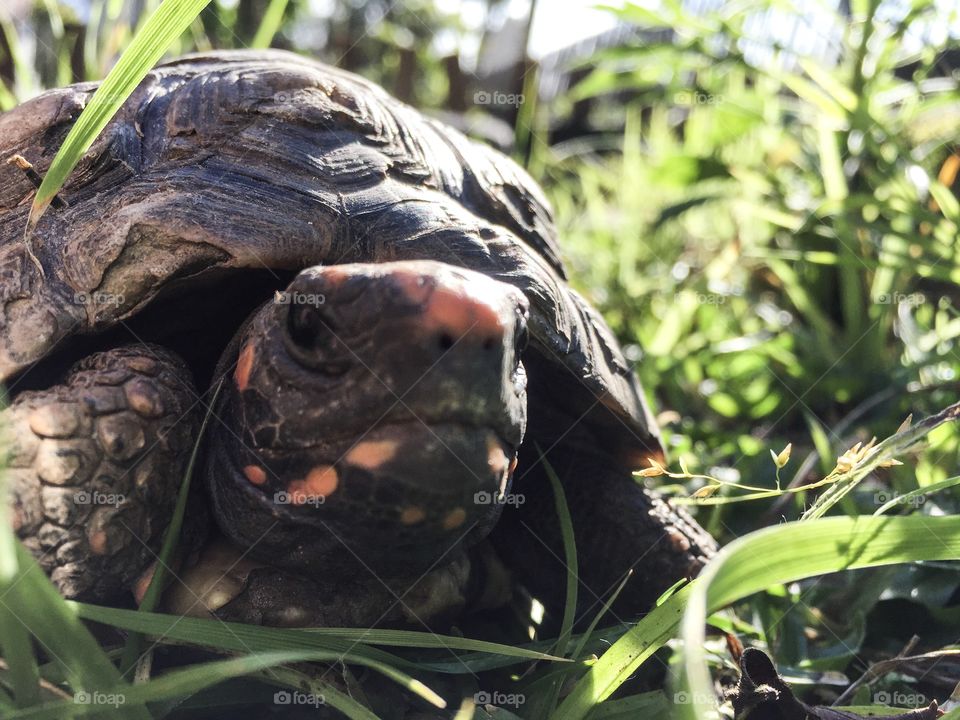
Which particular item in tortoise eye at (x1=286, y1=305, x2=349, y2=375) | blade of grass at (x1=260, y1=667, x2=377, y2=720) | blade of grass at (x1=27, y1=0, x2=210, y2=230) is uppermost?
blade of grass at (x1=27, y1=0, x2=210, y2=230)

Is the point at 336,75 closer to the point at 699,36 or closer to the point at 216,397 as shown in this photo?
the point at 216,397

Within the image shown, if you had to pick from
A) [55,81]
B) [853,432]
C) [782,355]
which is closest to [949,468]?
[853,432]

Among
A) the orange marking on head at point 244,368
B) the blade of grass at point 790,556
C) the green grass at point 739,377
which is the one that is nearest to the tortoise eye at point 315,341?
the orange marking on head at point 244,368

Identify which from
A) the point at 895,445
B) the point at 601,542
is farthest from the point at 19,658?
the point at 895,445

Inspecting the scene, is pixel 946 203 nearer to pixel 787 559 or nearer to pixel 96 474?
pixel 787 559

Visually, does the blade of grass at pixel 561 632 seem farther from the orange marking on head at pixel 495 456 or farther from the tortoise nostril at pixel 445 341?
the tortoise nostril at pixel 445 341

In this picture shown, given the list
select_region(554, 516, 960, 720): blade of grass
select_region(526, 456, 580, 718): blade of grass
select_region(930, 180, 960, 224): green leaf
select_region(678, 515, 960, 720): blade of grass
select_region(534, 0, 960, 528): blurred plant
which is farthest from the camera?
select_region(534, 0, 960, 528): blurred plant

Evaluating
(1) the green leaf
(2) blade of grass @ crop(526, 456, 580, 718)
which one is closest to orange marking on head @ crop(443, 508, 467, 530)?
(2) blade of grass @ crop(526, 456, 580, 718)

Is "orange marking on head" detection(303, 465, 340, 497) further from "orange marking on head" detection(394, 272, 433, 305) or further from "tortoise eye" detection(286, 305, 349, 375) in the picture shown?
"orange marking on head" detection(394, 272, 433, 305)
